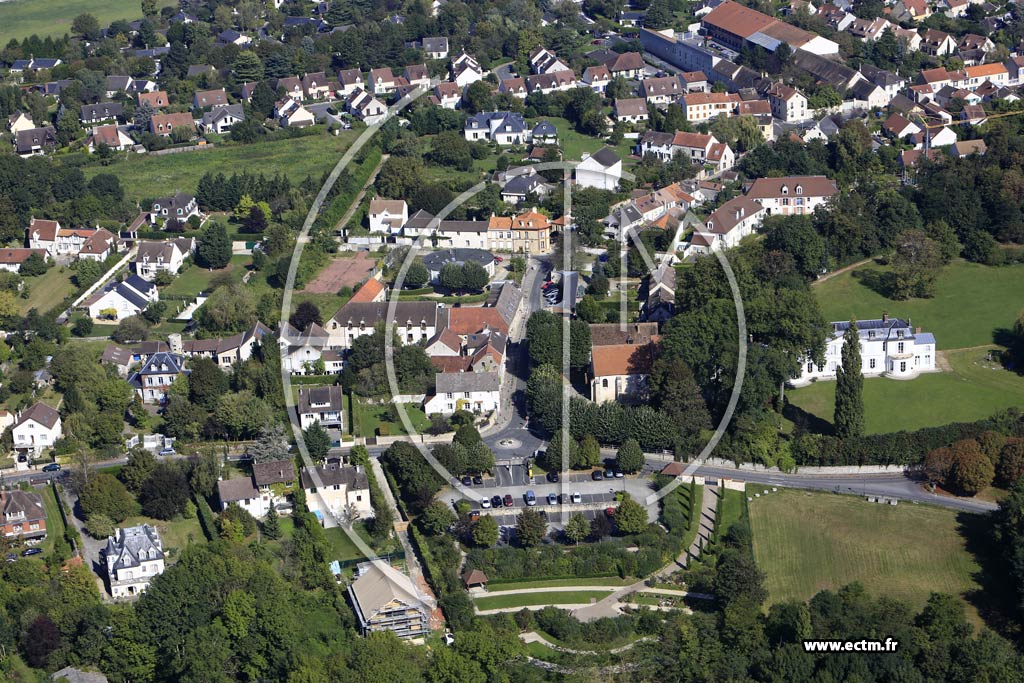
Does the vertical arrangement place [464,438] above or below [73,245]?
below

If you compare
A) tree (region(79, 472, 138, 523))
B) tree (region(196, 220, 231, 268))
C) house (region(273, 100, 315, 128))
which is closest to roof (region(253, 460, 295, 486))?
tree (region(79, 472, 138, 523))

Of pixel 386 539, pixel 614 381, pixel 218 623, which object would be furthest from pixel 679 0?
pixel 218 623

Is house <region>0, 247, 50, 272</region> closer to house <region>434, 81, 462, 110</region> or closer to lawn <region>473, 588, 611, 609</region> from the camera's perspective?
house <region>434, 81, 462, 110</region>

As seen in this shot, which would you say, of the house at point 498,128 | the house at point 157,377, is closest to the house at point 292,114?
the house at point 498,128

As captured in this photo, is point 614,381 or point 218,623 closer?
point 218,623

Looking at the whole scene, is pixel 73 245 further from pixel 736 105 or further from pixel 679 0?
pixel 679 0

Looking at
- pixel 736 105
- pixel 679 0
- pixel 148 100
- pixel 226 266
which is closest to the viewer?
pixel 226 266
